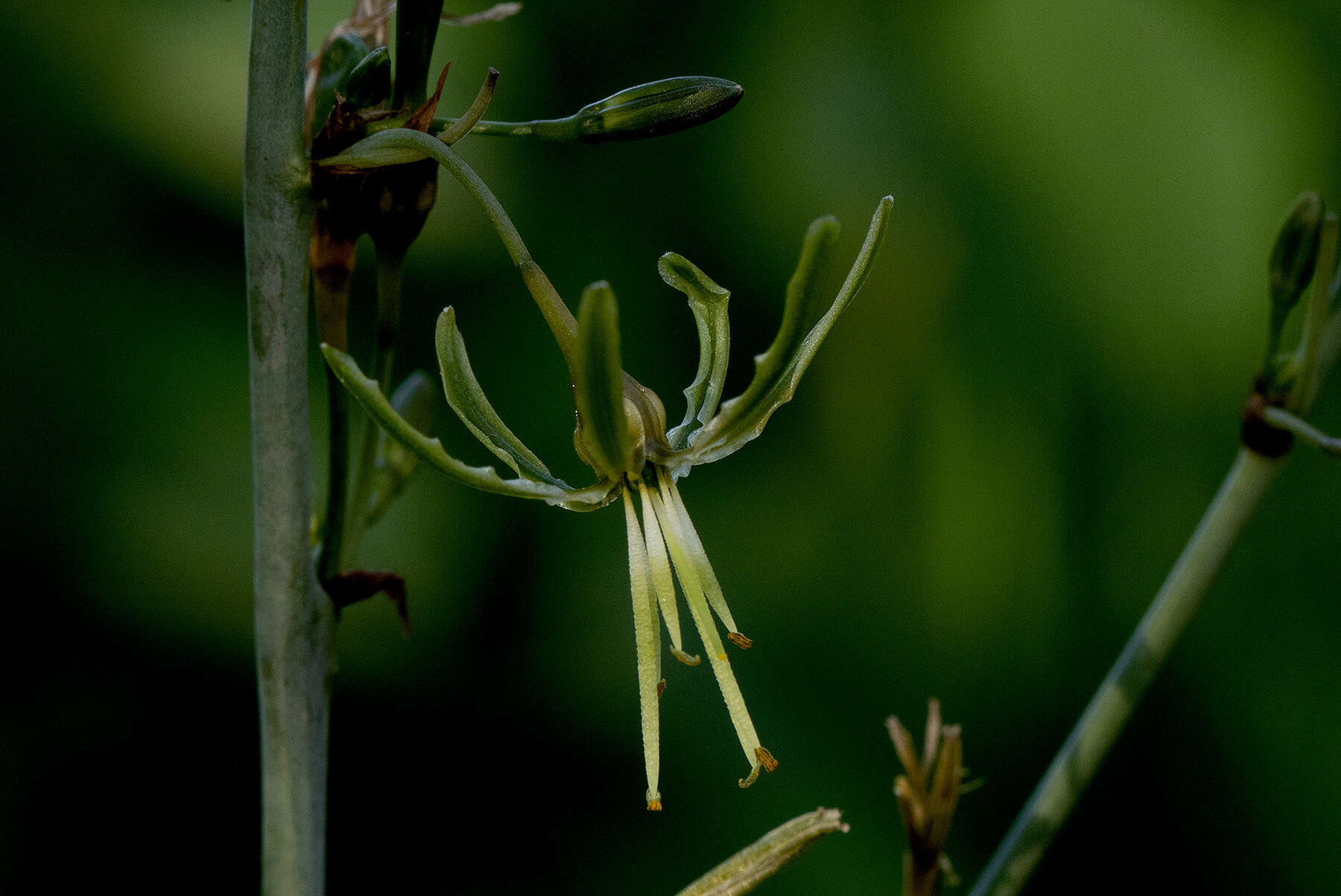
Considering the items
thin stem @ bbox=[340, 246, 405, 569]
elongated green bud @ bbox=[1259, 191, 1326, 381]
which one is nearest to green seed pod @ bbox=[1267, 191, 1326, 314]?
elongated green bud @ bbox=[1259, 191, 1326, 381]

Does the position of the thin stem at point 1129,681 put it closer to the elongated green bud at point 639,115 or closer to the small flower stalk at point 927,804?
the small flower stalk at point 927,804

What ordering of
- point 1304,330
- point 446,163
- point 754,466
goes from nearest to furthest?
point 446,163, point 1304,330, point 754,466

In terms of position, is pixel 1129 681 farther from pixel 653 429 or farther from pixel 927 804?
pixel 653 429

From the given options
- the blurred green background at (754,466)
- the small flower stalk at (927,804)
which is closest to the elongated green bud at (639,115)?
the small flower stalk at (927,804)

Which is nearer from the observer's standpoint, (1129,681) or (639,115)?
(639,115)

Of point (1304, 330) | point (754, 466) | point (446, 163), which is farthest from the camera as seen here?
point (754, 466)

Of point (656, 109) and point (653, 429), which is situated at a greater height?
point (656, 109)

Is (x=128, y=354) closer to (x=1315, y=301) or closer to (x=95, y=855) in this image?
(x=95, y=855)

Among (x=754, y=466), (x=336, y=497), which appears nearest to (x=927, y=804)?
(x=336, y=497)
